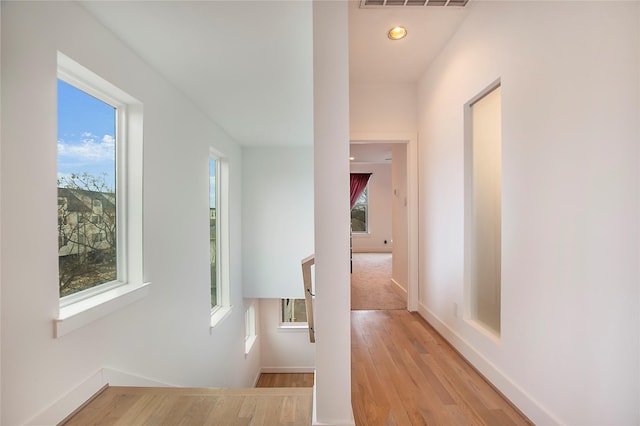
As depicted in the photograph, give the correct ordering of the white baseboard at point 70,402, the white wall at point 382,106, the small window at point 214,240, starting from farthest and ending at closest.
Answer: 1. the small window at point 214,240
2. the white wall at point 382,106
3. the white baseboard at point 70,402

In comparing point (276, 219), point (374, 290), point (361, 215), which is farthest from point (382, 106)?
point (361, 215)

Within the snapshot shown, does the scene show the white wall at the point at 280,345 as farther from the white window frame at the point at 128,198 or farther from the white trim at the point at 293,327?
the white window frame at the point at 128,198

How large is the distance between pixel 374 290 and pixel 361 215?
19.3 feet

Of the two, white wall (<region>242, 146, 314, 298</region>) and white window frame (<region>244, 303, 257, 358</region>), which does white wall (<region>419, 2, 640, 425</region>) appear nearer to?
white wall (<region>242, 146, 314, 298</region>)

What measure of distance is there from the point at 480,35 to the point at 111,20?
93.7 inches

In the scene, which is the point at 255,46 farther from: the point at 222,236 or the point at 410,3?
the point at 222,236

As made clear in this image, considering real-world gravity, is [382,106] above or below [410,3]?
below

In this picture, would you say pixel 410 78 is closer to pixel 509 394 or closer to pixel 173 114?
pixel 173 114

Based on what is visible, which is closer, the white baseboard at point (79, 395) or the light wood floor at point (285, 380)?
the white baseboard at point (79, 395)

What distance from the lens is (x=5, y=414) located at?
126 centimetres

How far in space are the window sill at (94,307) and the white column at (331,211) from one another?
1252mm

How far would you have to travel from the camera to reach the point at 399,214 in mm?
4816

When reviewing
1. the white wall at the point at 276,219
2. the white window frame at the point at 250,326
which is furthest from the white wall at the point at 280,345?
the white wall at the point at 276,219

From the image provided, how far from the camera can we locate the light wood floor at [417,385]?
1.71 metres
